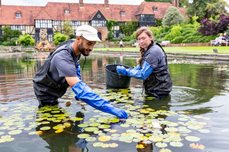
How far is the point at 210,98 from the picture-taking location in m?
6.57

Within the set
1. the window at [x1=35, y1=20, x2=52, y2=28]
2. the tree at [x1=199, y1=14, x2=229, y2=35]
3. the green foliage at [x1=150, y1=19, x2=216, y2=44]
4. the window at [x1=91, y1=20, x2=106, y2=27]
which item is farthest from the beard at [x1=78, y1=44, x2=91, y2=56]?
the window at [x1=91, y1=20, x2=106, y2=27]

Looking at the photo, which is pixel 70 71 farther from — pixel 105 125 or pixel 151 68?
pixel 151 68

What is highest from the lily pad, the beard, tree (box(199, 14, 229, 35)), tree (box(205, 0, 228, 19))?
tree (box(205, 0, 228, 19))

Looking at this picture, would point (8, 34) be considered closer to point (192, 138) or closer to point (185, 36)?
point (185, 36)

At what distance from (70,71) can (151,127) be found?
1432 mm

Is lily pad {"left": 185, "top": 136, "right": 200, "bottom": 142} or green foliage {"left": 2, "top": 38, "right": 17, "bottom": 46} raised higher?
green foliage {"left": 2, "top": 38, "right": 17, "bottom": 46}

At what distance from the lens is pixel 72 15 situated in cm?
6159

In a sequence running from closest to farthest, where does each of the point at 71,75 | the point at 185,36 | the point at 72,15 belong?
the point at 71,75, the point at 185,36, the point at 72,15

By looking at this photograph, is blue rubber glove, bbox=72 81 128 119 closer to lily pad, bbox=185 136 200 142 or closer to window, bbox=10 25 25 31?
lily pad, bbox=185 136 200 142

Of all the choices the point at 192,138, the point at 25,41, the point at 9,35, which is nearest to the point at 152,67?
the point at 192,138

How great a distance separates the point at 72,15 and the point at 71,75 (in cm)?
5924

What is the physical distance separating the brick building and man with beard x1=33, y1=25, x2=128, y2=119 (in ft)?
185

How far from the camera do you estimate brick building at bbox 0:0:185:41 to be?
59.6 metres

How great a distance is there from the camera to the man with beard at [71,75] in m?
4.20
